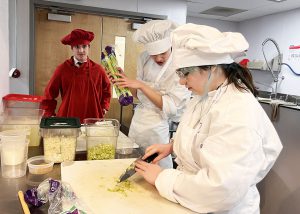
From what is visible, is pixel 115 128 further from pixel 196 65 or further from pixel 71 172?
pixel 196 65

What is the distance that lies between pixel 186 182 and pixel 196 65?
0.36 meters

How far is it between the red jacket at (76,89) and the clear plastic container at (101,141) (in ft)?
2.66

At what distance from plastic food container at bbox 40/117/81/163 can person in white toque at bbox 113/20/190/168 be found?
433 millimetres

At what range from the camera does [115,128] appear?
1.18 m

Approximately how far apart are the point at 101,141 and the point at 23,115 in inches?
16.9

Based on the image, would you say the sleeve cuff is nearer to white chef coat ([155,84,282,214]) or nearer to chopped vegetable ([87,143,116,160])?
white chef coat ([155,84,282,214])

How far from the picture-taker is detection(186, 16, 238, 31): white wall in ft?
14.1

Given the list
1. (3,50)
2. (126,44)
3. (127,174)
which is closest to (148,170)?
(127,174)

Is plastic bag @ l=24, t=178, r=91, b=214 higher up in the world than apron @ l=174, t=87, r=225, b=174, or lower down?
lower down

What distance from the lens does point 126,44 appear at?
3.19m

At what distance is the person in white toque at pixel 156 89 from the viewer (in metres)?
1.55

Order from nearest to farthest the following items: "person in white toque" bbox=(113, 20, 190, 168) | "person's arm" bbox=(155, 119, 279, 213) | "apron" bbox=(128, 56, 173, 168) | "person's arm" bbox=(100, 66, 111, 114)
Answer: "person's arm" bbox=(155, 119, 279, 213), "person in white toque" bbox=(113, 20, 190, 168), "apron" bbox=(128, 56, 173, 168), "person's arm" bbox=(100, 66, 111, 114)

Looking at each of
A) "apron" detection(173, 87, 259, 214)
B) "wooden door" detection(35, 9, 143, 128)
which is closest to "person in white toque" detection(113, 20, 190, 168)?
"apron" detection(173, 87, 259, 214)

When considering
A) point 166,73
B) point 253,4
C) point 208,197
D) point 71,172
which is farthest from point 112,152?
point 253,4
